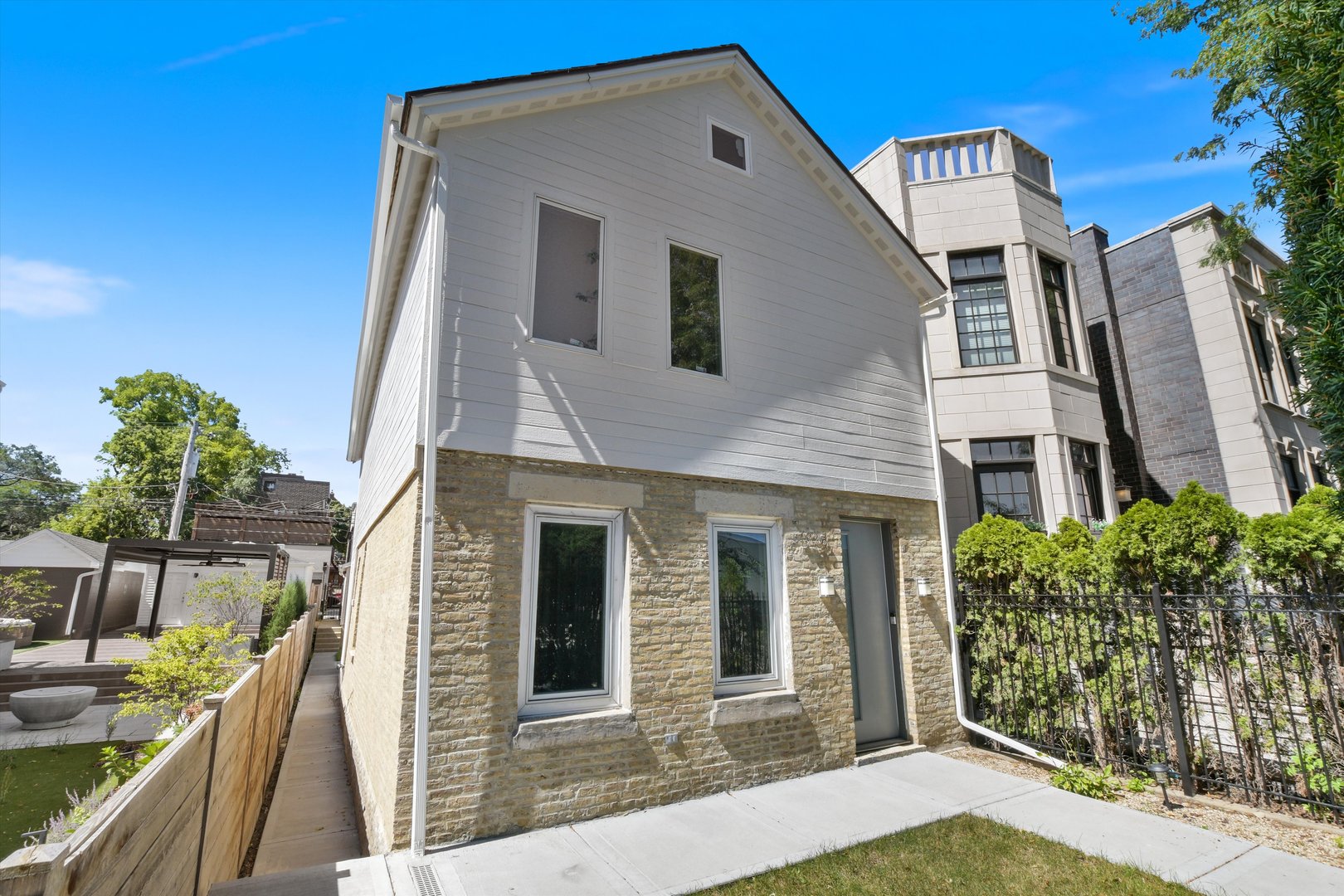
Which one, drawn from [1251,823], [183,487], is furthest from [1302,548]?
[183,487]

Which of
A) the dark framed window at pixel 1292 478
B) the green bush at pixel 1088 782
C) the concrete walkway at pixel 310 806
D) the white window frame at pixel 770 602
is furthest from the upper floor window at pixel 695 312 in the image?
the dark framed window at pixel 1292 478

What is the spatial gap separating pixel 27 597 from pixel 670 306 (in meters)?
24.8

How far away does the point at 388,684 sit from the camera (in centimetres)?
564

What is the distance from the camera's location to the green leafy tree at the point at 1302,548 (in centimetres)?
554

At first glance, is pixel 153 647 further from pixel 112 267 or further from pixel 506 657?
pixel 112 267

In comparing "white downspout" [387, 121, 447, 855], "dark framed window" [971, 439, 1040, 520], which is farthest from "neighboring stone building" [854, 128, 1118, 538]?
"white downspout" [387, 121, 447, 855]

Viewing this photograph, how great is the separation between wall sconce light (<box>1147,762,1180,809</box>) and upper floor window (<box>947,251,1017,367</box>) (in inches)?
276

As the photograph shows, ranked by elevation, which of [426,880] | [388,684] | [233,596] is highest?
[233,596]

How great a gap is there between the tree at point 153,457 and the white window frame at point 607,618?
4476 centimetres

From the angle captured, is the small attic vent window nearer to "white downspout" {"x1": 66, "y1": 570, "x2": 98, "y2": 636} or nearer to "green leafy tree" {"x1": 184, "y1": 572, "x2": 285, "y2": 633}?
"green leafy tree" {"x1": 184, "y1": 572, "x2": 285, "y2": 633}

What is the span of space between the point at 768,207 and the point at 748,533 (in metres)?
4.48

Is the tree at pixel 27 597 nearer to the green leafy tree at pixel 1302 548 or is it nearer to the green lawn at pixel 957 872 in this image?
the green lawn at pixel 957 872

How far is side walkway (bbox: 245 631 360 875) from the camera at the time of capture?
20.9 feet

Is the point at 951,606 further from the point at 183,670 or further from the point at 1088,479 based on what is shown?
the point at 183,670
